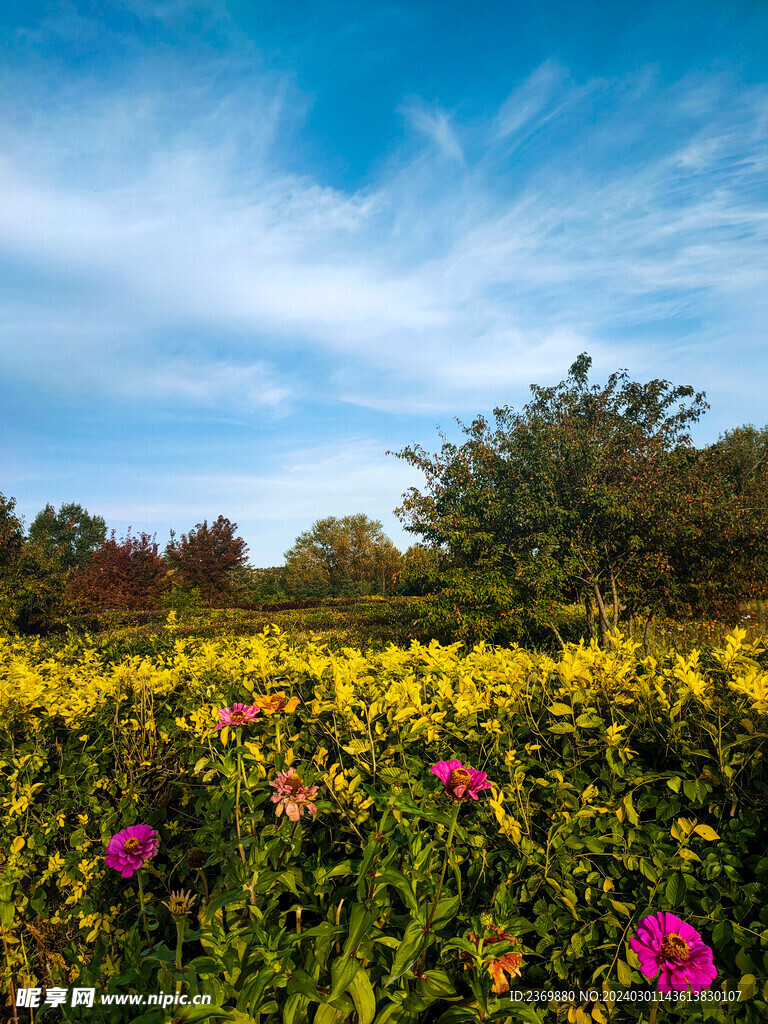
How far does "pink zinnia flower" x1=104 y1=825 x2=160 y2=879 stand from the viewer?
60.2 inches

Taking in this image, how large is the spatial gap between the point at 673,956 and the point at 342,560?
3740cm

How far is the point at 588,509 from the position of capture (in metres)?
8.63

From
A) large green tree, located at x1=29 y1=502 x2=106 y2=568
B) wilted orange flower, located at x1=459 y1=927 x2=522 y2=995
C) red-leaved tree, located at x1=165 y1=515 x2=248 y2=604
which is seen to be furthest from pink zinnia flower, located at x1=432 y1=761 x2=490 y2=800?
large green tree, located at x1=29 y1=502 x2=106 y2=568

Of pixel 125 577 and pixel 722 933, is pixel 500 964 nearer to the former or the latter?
pixel 722 933

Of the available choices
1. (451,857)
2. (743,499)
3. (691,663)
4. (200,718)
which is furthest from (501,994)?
(743,499)

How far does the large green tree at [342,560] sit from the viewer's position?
35438mm

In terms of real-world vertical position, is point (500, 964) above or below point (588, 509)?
below

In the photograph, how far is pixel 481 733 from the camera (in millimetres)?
1939

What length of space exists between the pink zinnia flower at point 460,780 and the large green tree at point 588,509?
21.3 ft

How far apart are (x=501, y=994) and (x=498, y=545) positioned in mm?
6924

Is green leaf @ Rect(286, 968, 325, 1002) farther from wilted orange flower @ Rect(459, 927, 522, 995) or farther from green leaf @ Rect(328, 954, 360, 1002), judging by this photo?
wilted orange flower @ Rect(459, 927, 522, 995)

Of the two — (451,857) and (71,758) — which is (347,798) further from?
(71,758)

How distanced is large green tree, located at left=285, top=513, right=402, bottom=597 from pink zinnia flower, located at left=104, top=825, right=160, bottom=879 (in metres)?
31.4

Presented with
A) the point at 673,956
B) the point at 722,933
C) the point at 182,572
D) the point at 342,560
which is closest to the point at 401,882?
the point at 673,956
